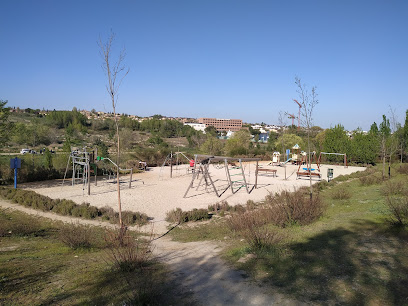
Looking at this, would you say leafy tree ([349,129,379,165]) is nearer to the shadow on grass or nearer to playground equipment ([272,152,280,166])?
playground equipment ([272,152,280,166])

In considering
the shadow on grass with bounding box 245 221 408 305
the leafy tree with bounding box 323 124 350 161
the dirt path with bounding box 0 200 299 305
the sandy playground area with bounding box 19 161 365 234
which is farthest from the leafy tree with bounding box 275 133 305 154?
the dirt path with bounding box 0 200 299 305

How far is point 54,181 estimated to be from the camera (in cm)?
2067

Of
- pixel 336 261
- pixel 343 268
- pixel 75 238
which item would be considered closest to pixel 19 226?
pixel 75 238

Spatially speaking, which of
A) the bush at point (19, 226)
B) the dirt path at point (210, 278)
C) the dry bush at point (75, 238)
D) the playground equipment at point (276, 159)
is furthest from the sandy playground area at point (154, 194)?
the playground equipment at point (276, 159)

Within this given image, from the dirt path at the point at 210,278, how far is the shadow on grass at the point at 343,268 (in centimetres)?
36

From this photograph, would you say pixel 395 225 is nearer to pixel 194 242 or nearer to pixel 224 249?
pixel 224 249

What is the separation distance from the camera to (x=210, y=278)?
5.00m

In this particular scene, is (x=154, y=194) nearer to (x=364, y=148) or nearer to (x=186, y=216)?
(x=186, y=216)

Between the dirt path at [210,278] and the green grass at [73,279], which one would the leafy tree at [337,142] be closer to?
the dirt path at [210,278]

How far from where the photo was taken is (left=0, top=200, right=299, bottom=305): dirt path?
415 centimetres

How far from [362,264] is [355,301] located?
4.48 ft

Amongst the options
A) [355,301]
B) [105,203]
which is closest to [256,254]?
[355,301]

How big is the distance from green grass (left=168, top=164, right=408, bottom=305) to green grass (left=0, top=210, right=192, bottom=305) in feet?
5.12

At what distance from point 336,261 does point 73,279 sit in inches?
172
